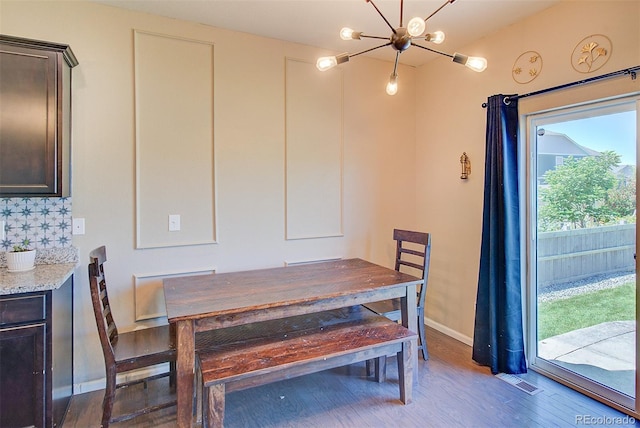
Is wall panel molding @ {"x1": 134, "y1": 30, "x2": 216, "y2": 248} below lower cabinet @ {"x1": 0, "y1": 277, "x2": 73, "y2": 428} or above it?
above

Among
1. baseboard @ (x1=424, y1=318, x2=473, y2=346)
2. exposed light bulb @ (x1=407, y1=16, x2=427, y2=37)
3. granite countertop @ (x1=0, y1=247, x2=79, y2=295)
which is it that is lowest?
baseboard @ (x1=424, y1=318, x2=473, y2=346)

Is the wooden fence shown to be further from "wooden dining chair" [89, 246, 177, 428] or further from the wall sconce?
"wooden dining chair" [89, 246, 177, 428]

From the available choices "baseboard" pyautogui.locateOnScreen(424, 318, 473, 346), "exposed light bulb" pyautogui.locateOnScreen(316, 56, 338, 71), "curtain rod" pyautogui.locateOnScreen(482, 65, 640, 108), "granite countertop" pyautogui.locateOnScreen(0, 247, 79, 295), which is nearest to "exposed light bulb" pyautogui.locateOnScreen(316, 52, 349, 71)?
"exposed light bulb" pyautogui.locateOnScreen(316, 56, 338, 71)

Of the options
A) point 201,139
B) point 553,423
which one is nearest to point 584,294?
point 553,423

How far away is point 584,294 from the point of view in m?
2.48

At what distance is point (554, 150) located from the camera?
2.57 m

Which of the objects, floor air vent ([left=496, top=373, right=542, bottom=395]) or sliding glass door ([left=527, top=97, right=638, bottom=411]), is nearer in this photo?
sliding glass door ([left=527, top=97, right=638, bottom=411])

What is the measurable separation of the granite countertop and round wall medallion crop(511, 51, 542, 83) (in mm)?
3441

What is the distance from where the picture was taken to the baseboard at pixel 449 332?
3184mm

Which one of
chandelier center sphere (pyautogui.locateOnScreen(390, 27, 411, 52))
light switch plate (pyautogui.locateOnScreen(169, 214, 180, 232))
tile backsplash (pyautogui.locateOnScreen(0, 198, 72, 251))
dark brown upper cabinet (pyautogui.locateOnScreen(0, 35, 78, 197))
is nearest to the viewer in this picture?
chandelier center sphere (pyautogui.locateOnScreen(390, 27, 411, 52))

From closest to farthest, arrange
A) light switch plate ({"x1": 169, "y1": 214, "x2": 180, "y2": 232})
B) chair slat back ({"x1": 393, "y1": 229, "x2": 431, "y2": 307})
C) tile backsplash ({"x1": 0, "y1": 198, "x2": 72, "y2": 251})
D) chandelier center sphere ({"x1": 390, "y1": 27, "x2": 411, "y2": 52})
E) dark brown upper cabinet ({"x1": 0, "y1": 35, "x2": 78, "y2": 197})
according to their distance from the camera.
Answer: chandelier center sphere ({"x1": 390, "y1": 27, "x2": 411, "y2": 52}) < dark brown upper cabinet ({"x1": 0, "y1": 35, "x2": 78, "y2": 197}) < tile backsplash ({"x1": 0, "y1": 198, "x2": 72, "y2": 251}) < light switch plate ({"x1": 169, "y1": 214, "x2": 180, "y2": 232}) < chair slat back ({"x1": 393, "y1": 229, "x2": 431, "y2": 307})

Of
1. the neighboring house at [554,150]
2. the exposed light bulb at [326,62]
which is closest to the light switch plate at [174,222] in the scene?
the exposed light bulb at [326,62]

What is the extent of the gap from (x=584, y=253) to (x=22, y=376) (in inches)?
141

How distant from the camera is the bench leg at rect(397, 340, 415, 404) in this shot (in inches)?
89.7
